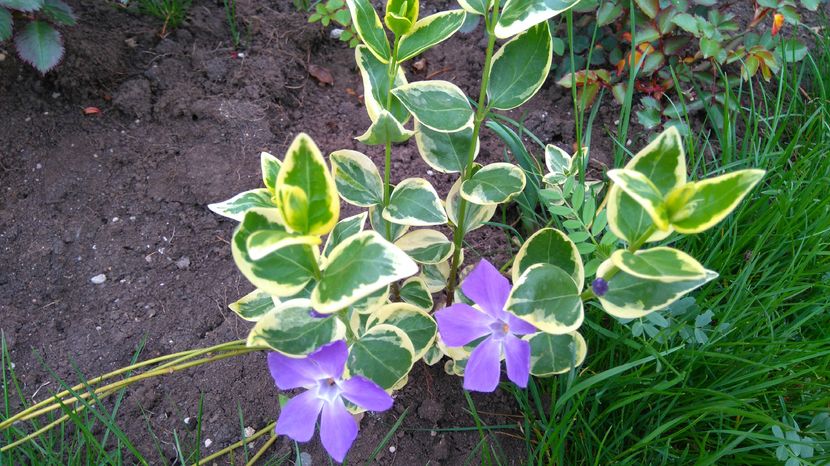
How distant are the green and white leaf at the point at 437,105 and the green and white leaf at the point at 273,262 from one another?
37 cm

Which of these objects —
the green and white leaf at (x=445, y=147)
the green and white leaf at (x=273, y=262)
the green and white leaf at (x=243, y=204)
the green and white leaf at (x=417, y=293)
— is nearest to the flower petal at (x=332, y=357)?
the green and white leaf at (x=273, y=262)

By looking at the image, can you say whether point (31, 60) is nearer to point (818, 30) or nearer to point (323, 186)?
point (323, 186)

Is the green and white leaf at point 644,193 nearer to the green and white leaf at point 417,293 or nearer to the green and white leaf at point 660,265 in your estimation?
the green and white leaf at point 660,265

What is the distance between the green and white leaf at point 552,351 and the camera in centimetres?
129

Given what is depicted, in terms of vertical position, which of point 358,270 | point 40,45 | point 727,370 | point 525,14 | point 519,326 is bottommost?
point 727,370

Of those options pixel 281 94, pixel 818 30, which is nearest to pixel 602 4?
pixel 818 30

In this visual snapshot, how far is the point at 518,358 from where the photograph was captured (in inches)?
45.4

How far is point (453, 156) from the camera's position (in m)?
1.40

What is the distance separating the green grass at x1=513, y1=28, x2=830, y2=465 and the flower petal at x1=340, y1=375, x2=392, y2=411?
411 mm

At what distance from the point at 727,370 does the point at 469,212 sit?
698 millimetres

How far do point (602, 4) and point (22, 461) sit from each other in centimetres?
203

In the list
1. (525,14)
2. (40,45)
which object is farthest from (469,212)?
(40,45)

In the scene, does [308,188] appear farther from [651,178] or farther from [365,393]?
[651,178]

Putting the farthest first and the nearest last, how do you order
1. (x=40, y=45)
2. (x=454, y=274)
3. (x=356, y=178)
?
(x=40, y=45) < (x=454, y=274) < (x=356, y=178)
